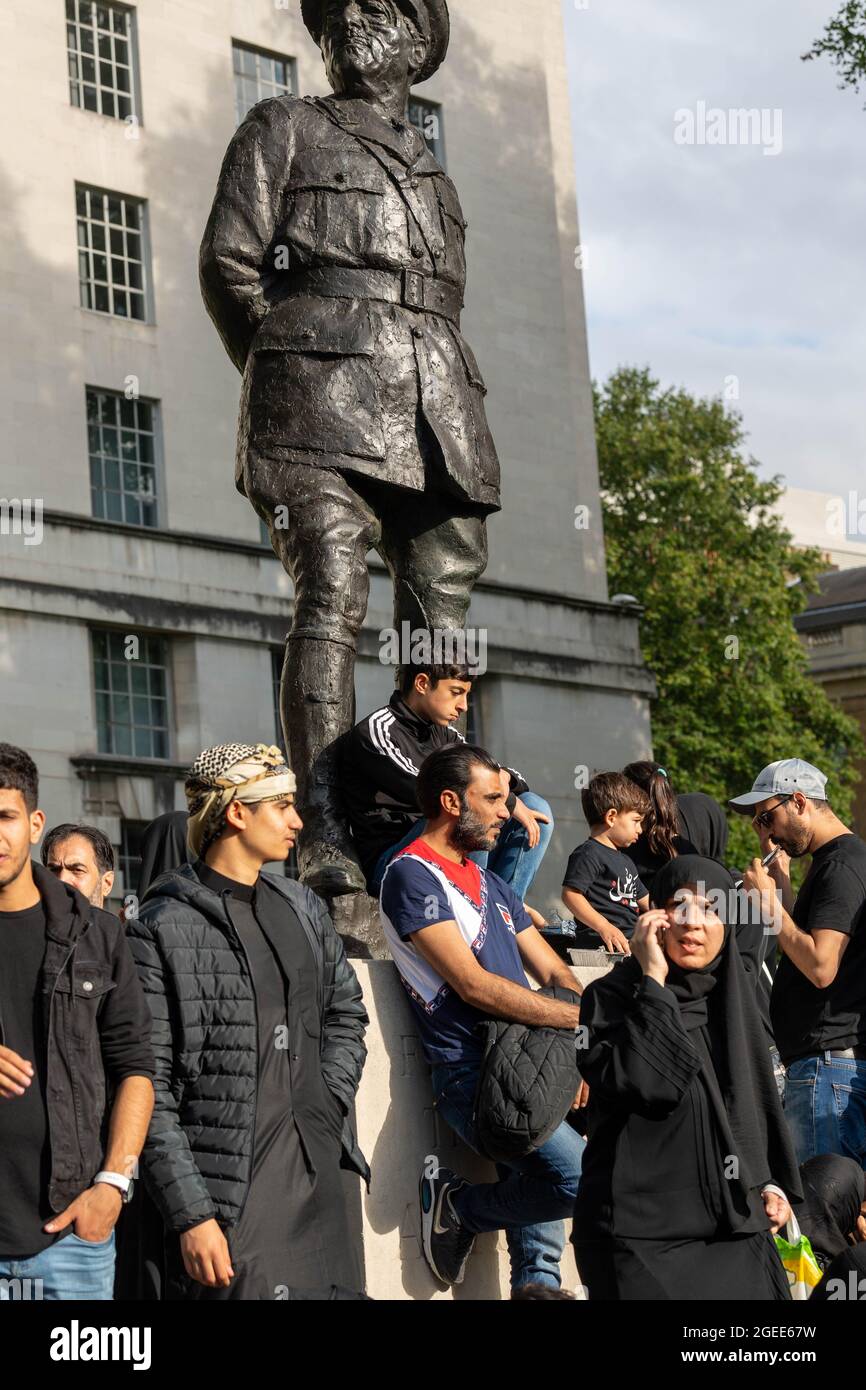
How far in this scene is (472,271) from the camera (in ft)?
131

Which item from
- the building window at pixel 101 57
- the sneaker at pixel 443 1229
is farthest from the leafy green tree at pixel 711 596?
the sneaker at pixel 443 1229

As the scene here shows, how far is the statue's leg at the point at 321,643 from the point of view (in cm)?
834

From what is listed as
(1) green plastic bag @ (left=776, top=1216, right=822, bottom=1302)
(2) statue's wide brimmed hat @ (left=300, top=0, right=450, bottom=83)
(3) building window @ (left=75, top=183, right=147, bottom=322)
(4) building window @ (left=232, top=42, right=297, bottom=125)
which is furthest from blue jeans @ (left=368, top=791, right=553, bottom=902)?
(4) building window @ (left=232, top=42, right=297, bottom=125)

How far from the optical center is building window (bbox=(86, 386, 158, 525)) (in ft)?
114

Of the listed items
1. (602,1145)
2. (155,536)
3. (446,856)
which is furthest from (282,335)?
(155,536)

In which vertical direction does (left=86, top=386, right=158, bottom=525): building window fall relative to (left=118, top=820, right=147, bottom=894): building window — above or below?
above

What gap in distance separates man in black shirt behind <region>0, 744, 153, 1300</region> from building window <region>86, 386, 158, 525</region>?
29.4 metres

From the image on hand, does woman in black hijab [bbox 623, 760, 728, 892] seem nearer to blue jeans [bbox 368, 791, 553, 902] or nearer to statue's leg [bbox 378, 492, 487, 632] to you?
blue jeans [bbox 368, 791, 553, 902]

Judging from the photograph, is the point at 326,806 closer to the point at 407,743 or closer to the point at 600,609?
the point at 407,743

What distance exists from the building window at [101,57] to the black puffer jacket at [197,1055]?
3142 centimetres

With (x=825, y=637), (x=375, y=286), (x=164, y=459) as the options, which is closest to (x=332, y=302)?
(x=375, y=286)

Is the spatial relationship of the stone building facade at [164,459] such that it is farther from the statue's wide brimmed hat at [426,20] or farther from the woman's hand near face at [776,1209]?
the woman's hand near face at [776,1209]

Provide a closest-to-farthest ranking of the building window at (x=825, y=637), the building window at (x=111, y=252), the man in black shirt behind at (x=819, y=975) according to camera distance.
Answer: the man in black shirt behind at (x=819, y=975) → the building window at (x=111, y=252) → the building window at (x=825, y=637)

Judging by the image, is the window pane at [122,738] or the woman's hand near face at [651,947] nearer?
the woman's hand near face at [651,947]
